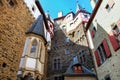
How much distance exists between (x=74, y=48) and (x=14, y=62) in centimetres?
1145

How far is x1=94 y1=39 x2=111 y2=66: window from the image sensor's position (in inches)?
423

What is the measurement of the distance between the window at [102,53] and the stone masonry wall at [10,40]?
287 inches

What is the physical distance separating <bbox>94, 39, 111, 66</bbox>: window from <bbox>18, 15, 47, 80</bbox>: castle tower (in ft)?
18.6

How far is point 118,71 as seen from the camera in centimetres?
898

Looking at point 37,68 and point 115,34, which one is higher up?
point 115,34

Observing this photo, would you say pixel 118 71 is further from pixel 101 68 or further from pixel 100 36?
pixel 100 36

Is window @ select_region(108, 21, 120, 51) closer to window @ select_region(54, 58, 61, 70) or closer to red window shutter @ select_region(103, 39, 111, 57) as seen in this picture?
red window shutter @ select_region(103, 39, 111, 57)

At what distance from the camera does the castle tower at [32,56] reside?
389 inches

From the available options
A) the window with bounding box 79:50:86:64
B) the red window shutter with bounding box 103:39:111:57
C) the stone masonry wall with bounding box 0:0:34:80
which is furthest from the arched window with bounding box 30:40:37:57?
the window with bounding box 79:50:86:64

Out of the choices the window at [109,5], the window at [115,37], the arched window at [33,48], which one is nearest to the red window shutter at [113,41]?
the window at [115,37]

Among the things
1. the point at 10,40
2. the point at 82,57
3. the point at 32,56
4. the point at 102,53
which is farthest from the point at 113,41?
the point at 10,40

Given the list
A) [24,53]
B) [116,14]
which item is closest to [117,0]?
[116,14]

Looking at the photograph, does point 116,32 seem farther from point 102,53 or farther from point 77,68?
point 77,68

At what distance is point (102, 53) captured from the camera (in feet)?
38.6
